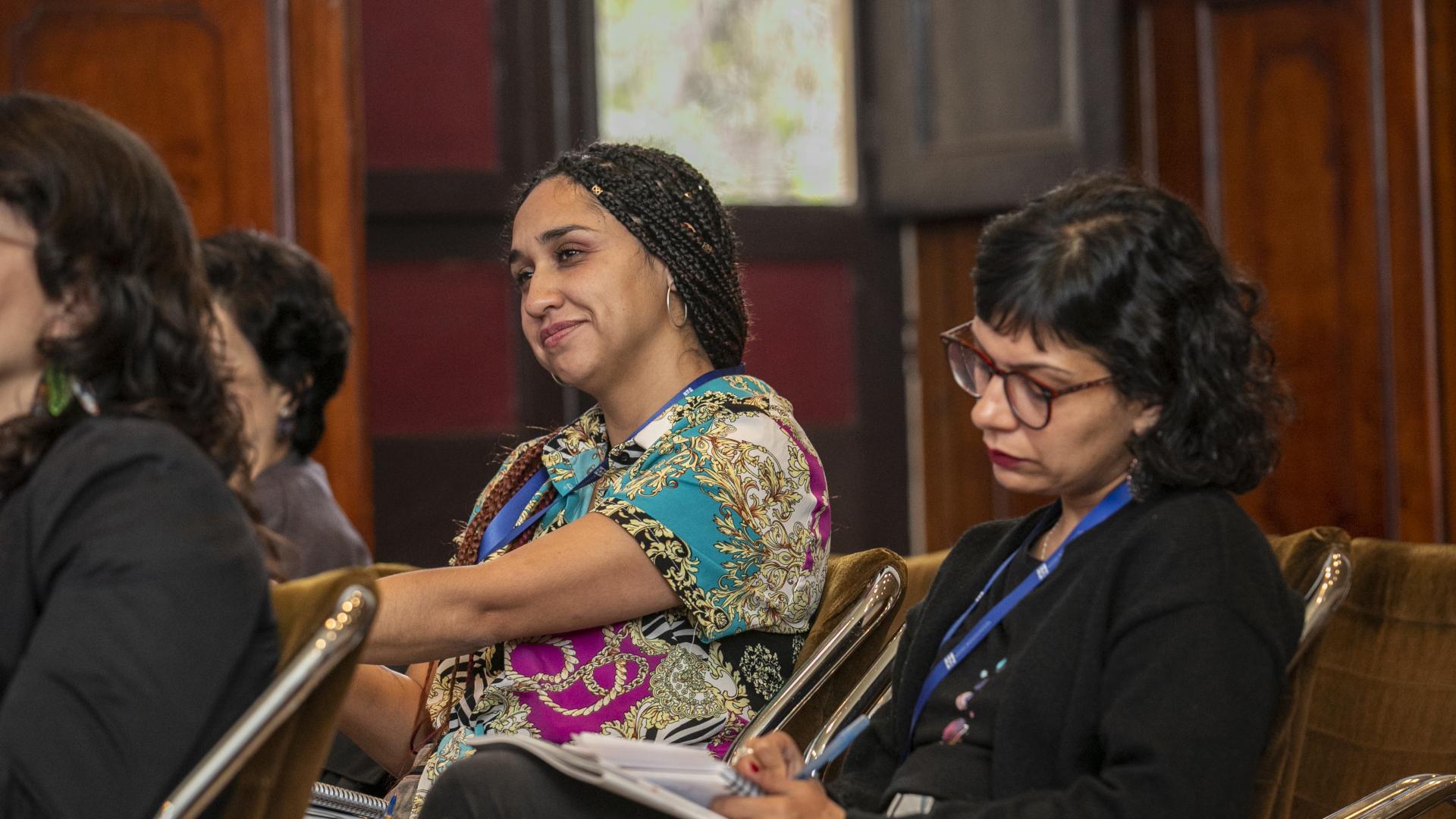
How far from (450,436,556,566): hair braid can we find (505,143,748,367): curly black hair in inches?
10.4

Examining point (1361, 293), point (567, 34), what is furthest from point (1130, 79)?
point (567, 34)

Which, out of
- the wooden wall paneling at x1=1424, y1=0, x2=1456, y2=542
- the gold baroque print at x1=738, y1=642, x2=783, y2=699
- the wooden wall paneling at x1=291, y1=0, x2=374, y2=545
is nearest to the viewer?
the gold baroque print at x1=738, y1=642, x2=783, y2=699

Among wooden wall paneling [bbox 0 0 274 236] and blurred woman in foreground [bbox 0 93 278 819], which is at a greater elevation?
wooden wall paneling [bbox 0 0 274 236]

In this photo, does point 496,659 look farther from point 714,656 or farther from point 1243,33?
point 1243,33

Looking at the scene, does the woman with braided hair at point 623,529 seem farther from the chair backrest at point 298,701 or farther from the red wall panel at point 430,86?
the red wall panel at point 430,86

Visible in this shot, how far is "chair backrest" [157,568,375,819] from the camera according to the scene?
132cm

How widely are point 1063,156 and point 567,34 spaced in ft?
5.20

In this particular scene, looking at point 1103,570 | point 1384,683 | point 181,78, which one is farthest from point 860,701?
point 181,78

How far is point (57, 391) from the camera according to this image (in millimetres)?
1383

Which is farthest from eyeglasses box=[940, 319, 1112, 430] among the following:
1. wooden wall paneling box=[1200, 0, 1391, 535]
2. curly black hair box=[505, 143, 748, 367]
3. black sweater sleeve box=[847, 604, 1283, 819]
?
wooden wall paneling box=[1200, 0, 1391, 535]

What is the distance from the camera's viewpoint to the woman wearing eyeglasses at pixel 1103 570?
4.50 feet

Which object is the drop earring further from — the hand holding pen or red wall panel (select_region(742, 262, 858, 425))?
red wall panel (select_region(742, 262, 858, 425))

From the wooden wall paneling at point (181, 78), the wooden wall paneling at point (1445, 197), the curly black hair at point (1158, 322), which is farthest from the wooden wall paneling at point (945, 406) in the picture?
the curly black hair at point (1158, 322)

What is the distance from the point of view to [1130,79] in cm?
469
